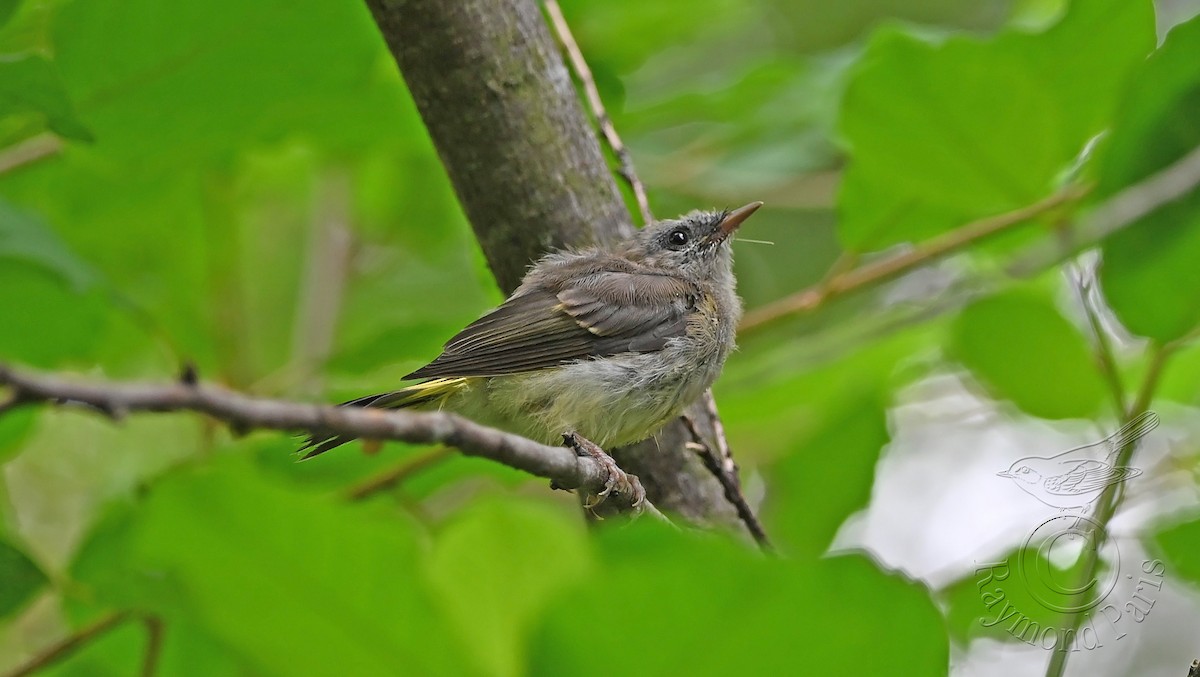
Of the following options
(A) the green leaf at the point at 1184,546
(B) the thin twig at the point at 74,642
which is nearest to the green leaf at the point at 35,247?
(B) the thin twig at the point at 74,642

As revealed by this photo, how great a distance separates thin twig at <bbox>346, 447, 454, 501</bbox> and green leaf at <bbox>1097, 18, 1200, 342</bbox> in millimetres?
1382

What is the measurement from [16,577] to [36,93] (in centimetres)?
76

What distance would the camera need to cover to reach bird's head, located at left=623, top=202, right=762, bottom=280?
3756mm

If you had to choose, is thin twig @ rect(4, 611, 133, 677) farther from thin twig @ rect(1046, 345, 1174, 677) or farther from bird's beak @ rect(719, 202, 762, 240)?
bird's beak @ rect(719, 202, 762, 240)

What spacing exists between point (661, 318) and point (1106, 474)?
146 centimetres

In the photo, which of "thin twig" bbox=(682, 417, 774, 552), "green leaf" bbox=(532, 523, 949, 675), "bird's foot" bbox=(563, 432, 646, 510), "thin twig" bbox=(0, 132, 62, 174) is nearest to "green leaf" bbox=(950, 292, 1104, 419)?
"thin twig" bbox=(682, 417, 774, 552)

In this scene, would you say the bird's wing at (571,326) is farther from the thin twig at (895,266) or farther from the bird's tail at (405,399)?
the thin twig at (895,266)

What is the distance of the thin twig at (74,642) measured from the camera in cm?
180

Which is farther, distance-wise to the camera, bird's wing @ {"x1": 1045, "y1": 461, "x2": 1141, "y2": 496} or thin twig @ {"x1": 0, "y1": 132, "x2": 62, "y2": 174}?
thin twig @ {"x1": 0, "y1": 132, "x2": 62, "y2": 174}

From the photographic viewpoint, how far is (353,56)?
2.26m

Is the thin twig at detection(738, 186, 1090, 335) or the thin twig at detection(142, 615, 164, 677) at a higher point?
the thin twig at detection(142, 615, 164, 677)

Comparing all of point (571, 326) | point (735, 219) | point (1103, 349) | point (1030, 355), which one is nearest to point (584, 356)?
point (571, 326)

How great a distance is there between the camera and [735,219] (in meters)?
3.79

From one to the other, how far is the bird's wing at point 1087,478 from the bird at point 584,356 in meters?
0.95
